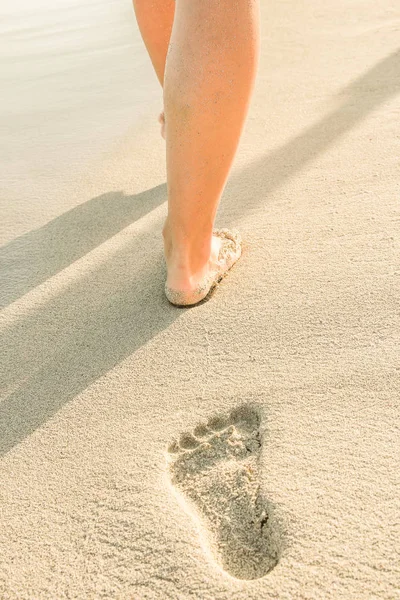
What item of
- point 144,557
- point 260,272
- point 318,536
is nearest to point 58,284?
point 260,272

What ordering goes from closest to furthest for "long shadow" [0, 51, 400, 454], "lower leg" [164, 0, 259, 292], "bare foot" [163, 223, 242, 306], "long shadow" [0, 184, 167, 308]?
1. "lower leg" [164, 0, 259, 292]
2. "long shadow" [0, 51, 400, 454]
3. "bare foot" [163, 223, 242, 306]
4. "long shadow" [0, 184, 167, 308]

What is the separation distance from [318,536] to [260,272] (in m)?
0.70

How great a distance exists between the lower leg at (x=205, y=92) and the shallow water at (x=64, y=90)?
81cm

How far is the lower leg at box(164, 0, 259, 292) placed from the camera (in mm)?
1118

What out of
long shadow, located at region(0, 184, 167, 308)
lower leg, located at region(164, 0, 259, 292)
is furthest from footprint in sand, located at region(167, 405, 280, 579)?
long shadow, located at region(0, 184, 167, 308)

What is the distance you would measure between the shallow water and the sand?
21 mm

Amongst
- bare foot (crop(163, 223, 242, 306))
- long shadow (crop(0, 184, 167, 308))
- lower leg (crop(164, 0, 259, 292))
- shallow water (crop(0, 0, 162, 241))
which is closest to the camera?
lower leg (crop(164, 0, 259, 292))

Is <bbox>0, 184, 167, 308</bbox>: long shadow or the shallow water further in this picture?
the shallow water

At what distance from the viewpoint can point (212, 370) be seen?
1199 millimetres

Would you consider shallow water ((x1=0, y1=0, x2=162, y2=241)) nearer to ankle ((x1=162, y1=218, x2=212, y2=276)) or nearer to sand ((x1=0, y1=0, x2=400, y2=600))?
sand ((x1=0, y1=0, x2=400, y2=600))

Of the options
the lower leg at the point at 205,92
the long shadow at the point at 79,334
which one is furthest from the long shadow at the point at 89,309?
the lower leg at the point at 205,92

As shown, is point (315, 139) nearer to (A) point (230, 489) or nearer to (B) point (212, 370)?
(B) point (212, 370)

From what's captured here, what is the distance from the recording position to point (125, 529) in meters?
0.93

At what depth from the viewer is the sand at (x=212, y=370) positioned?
34.8 inches
